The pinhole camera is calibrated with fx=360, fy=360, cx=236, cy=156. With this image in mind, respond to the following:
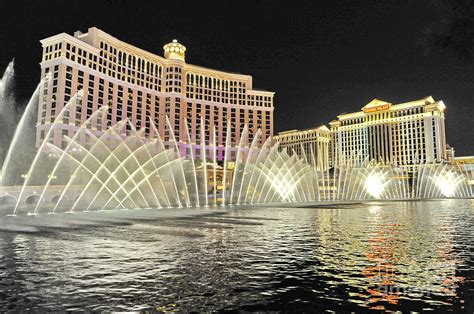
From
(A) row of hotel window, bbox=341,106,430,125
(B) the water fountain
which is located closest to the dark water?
(B) the water fountain

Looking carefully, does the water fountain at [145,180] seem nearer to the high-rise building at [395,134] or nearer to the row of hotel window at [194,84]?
the row of hotel window at [194,84]

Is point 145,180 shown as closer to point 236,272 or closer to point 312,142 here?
point 236,272

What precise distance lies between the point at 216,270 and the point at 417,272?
480cm

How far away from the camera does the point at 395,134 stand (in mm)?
147250

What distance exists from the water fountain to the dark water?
63.6 feet

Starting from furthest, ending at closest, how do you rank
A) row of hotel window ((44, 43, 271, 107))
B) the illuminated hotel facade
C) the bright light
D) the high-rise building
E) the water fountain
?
the high-rise building → row of hotel window ((44, 43, 271, 107)) → the illuminated hotel facade → the bright light → the water fountain

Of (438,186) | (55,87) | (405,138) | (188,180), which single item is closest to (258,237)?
(188,180)

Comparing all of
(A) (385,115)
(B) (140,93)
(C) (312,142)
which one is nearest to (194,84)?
(B) (140,93)

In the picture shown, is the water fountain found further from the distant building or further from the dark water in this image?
the distant building

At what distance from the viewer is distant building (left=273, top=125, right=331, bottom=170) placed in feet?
576

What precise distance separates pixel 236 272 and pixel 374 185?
79.6 metres

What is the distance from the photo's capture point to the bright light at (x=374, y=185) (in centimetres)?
7612

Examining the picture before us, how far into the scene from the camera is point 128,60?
118000mm

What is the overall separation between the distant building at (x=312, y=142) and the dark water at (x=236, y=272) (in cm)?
15755
